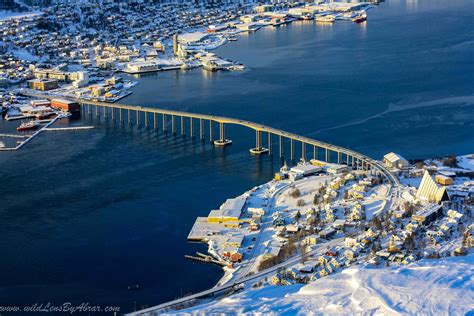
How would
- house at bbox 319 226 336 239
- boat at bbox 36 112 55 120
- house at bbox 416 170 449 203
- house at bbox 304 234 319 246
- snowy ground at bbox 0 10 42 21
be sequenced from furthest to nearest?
1. snowy ground at bbox 0 10 42 21
2. boat at bbox 36 112 55 120
3. house at bbox 416 170 449 203
4. house at bbox 319 226 336 239
5. house at bbox 304 234 319 246

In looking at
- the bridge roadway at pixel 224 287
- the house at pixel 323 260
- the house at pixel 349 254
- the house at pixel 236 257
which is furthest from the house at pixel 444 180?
the house at pixel 236 257

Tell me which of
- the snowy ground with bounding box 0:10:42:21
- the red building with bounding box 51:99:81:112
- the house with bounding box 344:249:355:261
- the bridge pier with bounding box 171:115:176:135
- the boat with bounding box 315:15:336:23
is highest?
the snowy ground with bounding box 0:10:42:21

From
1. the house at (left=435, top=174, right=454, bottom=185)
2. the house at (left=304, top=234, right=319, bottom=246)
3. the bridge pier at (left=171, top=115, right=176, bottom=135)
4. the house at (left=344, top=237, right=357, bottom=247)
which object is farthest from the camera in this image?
the bridge pier at (left=171, top=115, right=176, bottom=135)

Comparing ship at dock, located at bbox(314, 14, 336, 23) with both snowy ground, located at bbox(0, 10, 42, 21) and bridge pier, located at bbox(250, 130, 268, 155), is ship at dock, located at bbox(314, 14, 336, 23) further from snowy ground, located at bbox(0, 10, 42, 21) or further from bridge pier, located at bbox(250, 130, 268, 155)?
bridge pier, located at bbox(250, 130, 268, 155)

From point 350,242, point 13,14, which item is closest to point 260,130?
point 350,242

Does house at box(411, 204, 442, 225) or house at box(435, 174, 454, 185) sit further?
house at box(435, 174, 454, 185)

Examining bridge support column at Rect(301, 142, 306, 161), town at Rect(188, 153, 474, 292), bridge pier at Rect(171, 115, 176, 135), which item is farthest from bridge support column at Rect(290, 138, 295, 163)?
bridge pier at Rect(171, 115, 176, 135)

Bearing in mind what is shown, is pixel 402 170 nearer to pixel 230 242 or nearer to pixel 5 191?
pixel 230 242

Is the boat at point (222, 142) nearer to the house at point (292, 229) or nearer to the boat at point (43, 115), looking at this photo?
A: the house at point (292, 229)
